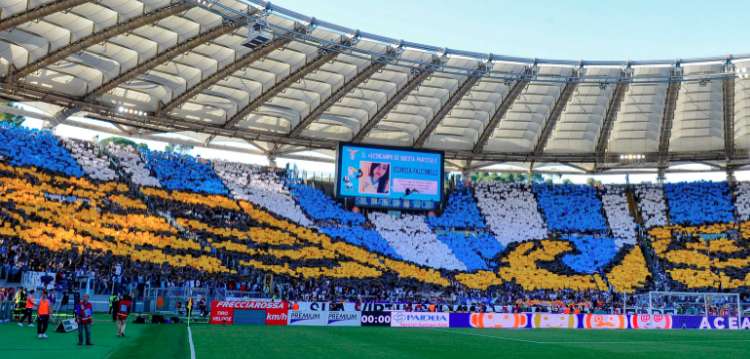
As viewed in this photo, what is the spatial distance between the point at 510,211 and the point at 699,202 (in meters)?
16.0

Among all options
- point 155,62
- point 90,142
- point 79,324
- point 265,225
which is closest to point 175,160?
point 90,142

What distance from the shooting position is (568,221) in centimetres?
5906

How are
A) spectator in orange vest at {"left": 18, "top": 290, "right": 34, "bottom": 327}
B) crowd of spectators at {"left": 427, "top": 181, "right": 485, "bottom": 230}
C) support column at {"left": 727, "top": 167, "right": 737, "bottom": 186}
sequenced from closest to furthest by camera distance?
spectator in orange vest at {"left": 18, "top": 290, "right": 34, "bottom": 327}
crowd of spectators at {"left": 427, "top": 181, "right": 485, "bottom": 230}
support column at {"left": 727, "top": 167, "right": 737, "bottom": 186}

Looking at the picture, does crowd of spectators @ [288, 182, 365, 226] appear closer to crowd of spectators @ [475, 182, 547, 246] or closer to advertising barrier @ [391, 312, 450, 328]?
crowd of spectators @ [475, 182, 547, 246]

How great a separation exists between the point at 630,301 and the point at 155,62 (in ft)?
114

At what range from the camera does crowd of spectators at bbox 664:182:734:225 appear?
185 feet

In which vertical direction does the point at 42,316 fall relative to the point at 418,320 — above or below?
above

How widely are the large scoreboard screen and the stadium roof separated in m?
2.26

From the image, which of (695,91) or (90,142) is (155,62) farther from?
(695,91)

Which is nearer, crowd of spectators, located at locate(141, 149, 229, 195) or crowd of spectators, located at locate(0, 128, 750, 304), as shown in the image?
crowd of spectators, located at locate(0, 128, 750, 304)

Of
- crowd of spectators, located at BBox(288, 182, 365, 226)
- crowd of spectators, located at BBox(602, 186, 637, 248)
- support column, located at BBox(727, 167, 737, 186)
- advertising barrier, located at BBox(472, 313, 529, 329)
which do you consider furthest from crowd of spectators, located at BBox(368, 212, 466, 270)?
support column, located at BBox(727, 167, 737, 186)

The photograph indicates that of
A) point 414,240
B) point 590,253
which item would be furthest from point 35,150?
point 590,253

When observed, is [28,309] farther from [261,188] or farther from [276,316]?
[261,188]

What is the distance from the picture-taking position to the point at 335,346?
1989 centimetres
